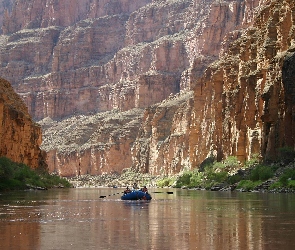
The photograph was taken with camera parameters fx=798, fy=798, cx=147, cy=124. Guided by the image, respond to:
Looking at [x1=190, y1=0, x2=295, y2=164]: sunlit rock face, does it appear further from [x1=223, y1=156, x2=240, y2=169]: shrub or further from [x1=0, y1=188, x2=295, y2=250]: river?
[x1=0, y1=188, x2=295, y2=250]: river

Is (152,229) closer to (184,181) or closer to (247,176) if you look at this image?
(247,176)

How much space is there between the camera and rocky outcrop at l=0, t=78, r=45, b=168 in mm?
112344

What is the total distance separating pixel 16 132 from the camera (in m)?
119

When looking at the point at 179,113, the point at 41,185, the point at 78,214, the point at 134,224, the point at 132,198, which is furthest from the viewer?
the point at 179,113

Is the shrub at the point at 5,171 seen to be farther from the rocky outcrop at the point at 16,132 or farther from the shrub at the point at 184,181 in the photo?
the shrub at the point at 184,181

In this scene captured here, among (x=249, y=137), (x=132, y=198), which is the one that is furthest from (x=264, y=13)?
(x=132, y=198)

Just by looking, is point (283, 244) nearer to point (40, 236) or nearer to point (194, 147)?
point (40, 236)

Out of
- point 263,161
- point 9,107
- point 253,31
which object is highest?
point 253,31

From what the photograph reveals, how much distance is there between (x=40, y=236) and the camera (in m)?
30.7

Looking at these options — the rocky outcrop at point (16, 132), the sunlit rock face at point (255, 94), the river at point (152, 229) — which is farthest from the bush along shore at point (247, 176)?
the river at point (152, 229)

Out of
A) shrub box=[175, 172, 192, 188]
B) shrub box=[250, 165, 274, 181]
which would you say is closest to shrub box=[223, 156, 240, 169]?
shrub box=[175, 172, 192, 188]

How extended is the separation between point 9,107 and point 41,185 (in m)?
16.5

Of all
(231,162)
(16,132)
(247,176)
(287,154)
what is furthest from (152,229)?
(16,132)

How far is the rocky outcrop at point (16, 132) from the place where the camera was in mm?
112344
